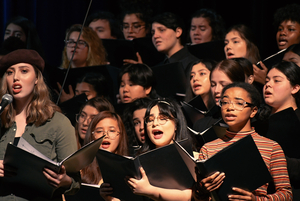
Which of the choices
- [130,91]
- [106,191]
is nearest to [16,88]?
[106,191]

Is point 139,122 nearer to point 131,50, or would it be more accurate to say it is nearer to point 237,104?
point 237,104

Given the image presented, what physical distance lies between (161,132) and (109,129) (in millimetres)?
452

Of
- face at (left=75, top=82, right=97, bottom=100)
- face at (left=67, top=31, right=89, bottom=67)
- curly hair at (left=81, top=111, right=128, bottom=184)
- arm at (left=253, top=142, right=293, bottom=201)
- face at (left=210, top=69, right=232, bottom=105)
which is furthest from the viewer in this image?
face at (left=67, top=31, right=89, bottom=67)

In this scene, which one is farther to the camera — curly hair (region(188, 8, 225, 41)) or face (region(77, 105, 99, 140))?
curly hair (region(188, 8, 225, 41))

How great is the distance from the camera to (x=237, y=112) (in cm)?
270

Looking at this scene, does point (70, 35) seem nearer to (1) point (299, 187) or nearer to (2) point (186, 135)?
(2) point (186, 135)

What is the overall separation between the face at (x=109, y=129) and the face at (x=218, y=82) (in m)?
0.73

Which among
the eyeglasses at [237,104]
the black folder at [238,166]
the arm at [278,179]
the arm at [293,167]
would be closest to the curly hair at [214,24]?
the eyeglasses at [237,104]

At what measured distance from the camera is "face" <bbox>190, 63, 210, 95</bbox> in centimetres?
378

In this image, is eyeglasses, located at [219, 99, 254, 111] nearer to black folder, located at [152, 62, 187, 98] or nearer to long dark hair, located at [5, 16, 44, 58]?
black folder, located at [152, 62, 187, 98]

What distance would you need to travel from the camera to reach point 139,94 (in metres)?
4.05

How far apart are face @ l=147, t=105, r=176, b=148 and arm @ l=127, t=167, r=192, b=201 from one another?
1.11 feet

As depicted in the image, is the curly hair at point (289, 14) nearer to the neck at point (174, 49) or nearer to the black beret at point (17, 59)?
the neck at point (174, 49)

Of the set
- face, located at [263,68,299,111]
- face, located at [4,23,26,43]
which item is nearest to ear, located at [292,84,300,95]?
face, located at [263,68,299,111]
